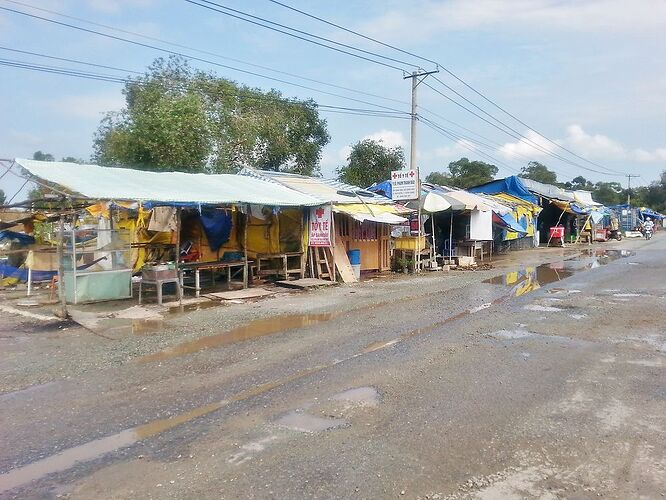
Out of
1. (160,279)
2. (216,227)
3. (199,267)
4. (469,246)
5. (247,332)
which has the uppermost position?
(216,227)

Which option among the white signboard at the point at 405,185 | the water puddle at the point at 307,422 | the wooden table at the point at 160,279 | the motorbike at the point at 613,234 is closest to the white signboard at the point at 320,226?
the white signboard at the point at 405,185

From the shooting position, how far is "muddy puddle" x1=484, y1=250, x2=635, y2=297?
14.8m

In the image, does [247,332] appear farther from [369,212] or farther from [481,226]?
[481,226]

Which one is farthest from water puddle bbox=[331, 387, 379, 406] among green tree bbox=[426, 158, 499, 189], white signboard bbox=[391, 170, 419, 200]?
green tree bbox=[426, 158, 499, 189]

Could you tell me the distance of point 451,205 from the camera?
2073cm

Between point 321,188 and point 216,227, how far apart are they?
4.33m

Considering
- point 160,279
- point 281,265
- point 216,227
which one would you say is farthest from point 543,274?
point 160,279

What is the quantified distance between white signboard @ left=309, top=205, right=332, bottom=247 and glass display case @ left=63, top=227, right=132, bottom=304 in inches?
213

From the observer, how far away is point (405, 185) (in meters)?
18.7

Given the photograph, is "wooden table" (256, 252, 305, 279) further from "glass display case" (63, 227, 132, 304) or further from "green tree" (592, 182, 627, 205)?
"green tree" (592, 182, 627, 205)

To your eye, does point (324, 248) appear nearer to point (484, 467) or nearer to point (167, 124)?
point (167, 124)

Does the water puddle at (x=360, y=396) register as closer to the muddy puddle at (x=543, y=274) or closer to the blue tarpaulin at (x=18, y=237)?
the muddy puddle at (x=543, y=274)

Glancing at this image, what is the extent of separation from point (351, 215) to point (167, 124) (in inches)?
338

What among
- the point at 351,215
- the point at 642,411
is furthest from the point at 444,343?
the point at 351,215
